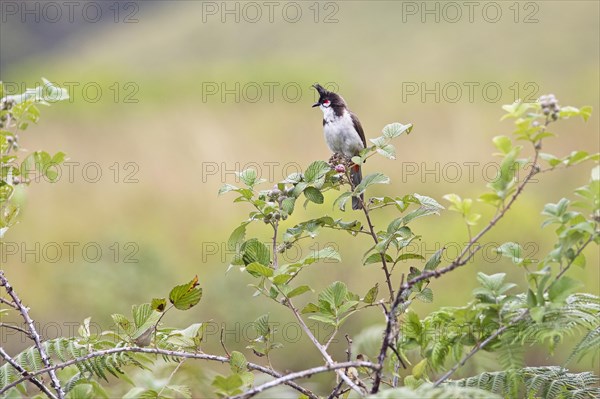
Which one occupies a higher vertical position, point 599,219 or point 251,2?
point 251,2

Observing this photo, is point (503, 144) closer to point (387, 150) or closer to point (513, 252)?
point (513, 252)

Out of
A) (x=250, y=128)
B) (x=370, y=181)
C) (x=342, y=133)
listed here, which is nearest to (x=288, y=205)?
(x=370, y=181)

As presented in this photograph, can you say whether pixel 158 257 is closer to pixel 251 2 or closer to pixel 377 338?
pixel 377 338

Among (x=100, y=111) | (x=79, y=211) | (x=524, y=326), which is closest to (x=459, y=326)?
(x=524, y=326)

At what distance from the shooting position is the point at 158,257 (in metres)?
8.42

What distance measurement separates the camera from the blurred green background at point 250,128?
787 cm

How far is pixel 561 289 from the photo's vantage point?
4.89 ft

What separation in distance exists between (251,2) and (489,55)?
8.82 m

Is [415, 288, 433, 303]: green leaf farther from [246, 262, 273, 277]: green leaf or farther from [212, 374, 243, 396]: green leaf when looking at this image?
[212, 374, 243, 396]: green leaf

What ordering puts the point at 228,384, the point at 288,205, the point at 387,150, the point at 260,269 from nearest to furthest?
the point at 228,384, the point at 260,269, the point at 288,205, the point at 387,150

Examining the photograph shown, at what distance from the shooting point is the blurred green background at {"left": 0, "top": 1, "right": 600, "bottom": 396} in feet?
25.8

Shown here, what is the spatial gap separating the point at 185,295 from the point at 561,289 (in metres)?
0.84

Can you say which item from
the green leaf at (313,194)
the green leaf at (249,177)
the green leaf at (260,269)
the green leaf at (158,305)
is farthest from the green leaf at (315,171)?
the green leaf at (158,305)

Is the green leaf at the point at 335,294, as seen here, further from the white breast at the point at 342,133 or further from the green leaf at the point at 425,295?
the white breast at the point at 342,133
